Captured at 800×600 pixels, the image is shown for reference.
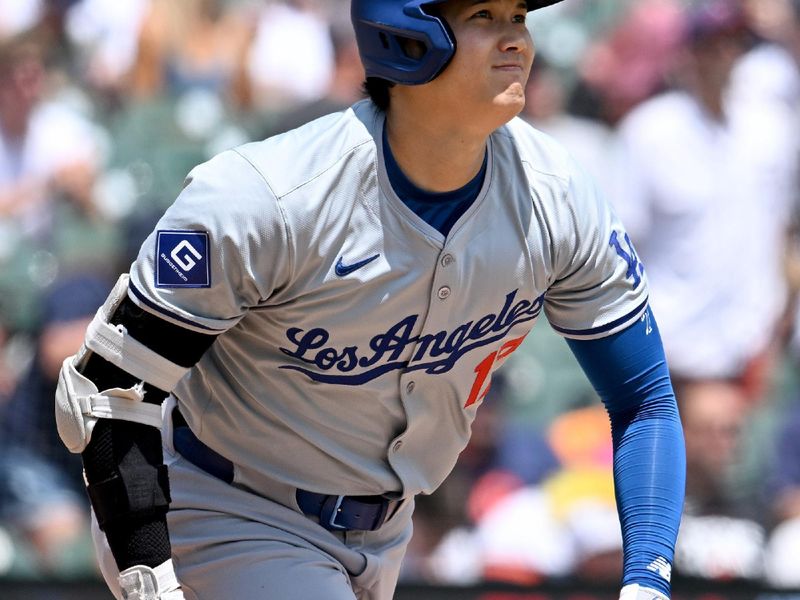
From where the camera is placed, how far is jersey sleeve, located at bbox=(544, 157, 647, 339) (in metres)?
2.76

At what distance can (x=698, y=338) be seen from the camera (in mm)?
5832

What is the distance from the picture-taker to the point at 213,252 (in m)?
2.46

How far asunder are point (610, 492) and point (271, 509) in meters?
3.05

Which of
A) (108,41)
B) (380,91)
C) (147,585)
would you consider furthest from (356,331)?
(108,41)

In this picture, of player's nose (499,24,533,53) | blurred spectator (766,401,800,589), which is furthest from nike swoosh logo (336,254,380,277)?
blurred spectator (766,401,800,589)

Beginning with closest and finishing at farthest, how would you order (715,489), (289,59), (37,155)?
1. (715,489)
2. (37,155)
3. (289,59)

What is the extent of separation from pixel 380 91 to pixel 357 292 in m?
0.44

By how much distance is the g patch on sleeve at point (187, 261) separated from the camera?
8.08 feet

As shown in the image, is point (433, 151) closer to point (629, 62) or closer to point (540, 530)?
point (540, 530)

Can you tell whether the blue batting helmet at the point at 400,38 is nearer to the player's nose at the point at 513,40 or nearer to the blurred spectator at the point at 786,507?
the player's nose at the point at 513,40

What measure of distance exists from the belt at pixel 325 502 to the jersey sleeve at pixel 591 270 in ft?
1.84

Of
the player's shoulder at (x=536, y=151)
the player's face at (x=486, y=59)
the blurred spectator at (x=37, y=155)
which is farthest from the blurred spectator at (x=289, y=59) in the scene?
the player's face at (x=486, y=59)

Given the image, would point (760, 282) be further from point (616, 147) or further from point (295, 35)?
point (295, 35)

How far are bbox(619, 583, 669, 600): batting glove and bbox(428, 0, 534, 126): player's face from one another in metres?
0.93
